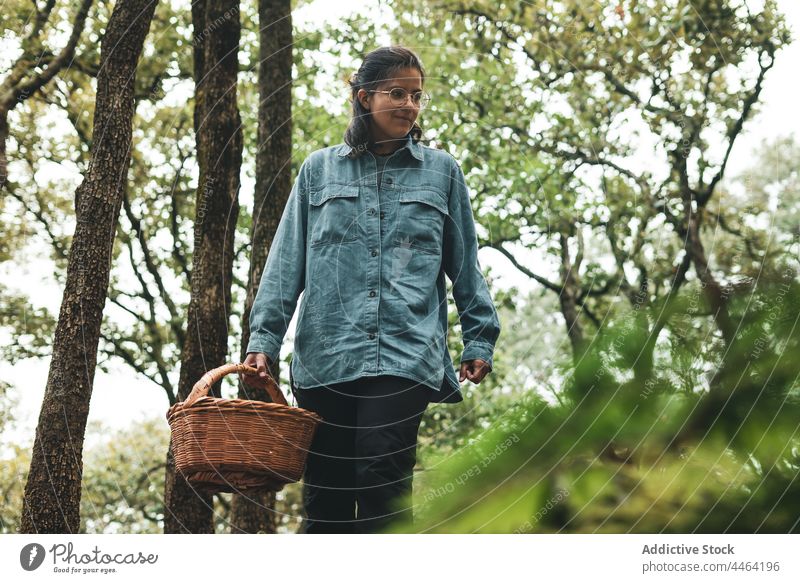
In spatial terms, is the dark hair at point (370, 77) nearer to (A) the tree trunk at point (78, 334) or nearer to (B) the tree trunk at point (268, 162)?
(A) the tree trunk at point (78, 334)

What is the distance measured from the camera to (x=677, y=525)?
86 centimetres

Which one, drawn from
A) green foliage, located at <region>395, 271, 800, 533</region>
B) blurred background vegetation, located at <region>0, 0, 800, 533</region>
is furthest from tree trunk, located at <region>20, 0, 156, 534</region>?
green foliage, located at <region>395, 271, 800, 533</region>

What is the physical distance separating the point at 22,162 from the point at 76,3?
6.29 ft

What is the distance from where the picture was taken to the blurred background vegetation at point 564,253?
2.78ft

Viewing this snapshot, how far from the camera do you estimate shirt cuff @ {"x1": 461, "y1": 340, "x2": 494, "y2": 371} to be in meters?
3.03

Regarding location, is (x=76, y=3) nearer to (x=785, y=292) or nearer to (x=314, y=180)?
(x=314, y=180)

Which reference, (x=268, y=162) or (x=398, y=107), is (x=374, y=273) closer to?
(x=398, y=107)

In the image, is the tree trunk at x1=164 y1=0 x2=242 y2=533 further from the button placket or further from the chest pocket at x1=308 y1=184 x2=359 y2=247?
the button placket

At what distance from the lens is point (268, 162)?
6672 mm

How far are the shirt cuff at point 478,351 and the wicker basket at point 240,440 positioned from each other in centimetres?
52

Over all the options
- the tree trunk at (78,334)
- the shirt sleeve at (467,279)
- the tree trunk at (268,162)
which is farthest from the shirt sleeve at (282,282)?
the tree trunk at (268,162)
